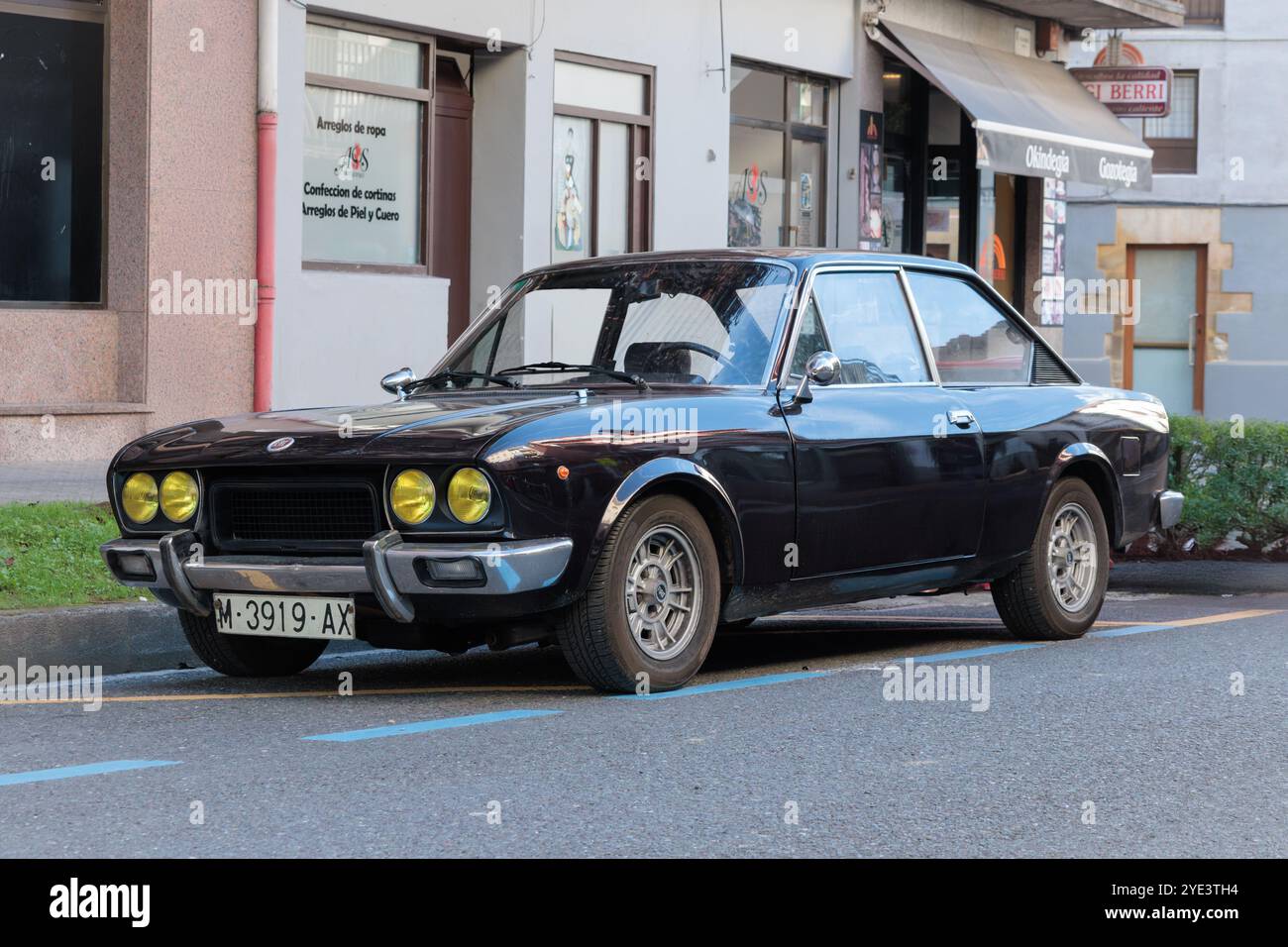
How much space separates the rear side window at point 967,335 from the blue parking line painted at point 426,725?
2.76 m

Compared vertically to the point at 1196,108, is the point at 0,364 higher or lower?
lower

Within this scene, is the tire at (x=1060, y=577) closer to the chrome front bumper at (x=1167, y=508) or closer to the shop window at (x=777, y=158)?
the chrome front bumper at (x=1167, y=508)

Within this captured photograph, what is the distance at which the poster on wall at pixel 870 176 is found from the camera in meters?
21.0

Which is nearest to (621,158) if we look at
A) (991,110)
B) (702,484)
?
(991,110)

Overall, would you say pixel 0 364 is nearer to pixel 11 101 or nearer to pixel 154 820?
pixel 11 101

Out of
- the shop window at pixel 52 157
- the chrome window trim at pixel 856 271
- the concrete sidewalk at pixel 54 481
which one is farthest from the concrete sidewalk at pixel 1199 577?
the shop window at pixel 52 157

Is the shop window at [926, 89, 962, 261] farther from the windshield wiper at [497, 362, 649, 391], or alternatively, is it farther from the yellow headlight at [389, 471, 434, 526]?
the yellow headlight at [389, 471, 434, 526]

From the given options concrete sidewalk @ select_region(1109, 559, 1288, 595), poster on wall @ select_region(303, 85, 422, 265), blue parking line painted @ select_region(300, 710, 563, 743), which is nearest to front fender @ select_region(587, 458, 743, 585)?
blue parking line painted @ select_region(300, 710, 563, 743)

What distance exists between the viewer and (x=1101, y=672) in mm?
8117

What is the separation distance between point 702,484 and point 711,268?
1264 millimetres

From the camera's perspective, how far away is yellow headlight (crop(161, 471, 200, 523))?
726 centimetres

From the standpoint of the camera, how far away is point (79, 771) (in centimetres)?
589

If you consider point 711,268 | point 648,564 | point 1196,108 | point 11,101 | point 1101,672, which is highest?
point 1196,108

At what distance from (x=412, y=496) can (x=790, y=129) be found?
547 inches
